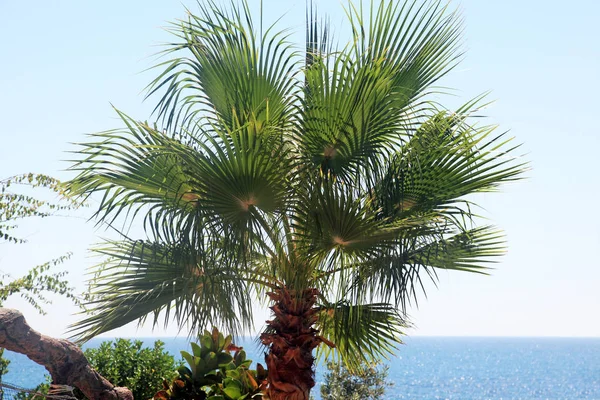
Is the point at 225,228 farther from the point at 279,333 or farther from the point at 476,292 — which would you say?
the point at 476,292

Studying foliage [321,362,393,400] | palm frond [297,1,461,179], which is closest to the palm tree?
palm frond [297,1,461,179]

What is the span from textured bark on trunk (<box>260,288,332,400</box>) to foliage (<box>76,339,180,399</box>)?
1625mm

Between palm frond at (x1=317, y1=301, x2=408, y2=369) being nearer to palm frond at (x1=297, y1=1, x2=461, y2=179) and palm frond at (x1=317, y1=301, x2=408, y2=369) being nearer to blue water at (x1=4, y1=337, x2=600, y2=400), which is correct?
palm frond at (x1=297, y1=1, x2=461, y2=179)

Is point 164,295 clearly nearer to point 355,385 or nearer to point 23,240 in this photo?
point 23,240

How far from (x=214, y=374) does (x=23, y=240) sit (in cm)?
290

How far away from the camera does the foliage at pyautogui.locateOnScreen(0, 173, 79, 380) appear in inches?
297

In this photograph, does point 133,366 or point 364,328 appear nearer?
point 364,328

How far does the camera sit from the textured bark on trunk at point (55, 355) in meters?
4.36

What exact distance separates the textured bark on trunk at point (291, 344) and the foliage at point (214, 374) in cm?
20

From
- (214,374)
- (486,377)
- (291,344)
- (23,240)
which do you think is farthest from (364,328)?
(486,377)

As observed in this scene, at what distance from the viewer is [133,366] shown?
7.12m

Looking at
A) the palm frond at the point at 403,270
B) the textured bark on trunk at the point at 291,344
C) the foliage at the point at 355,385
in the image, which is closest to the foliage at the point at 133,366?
the textured bark on trunk at the point at 291,344

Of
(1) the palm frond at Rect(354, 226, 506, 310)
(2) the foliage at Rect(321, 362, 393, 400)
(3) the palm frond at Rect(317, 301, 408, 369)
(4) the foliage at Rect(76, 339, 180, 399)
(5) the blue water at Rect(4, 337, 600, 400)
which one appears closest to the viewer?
(1) the palm frond at Rect(354, 226, 506, 310)

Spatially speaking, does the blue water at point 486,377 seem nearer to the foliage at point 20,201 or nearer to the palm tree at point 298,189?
the foliage at point 20,201
